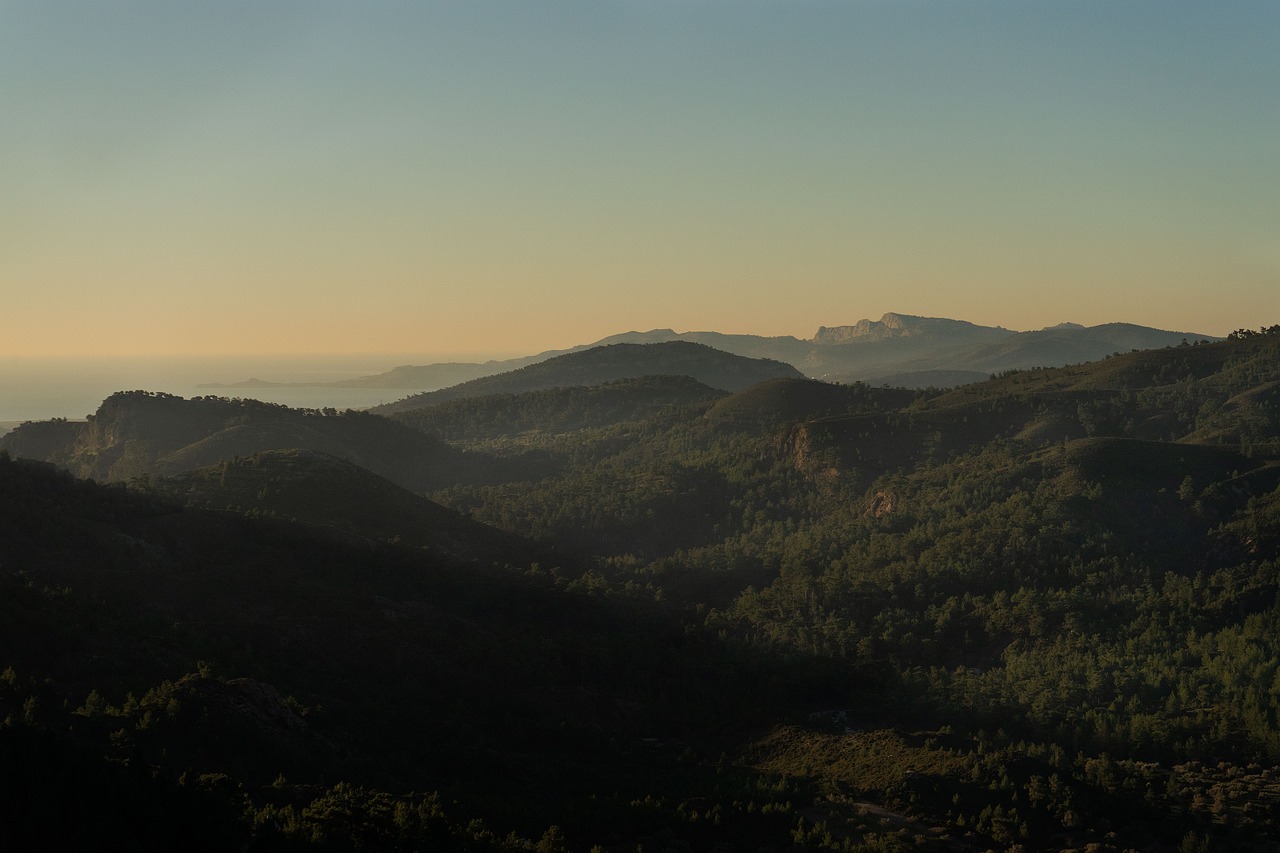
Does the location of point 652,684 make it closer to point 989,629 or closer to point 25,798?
point 989,629

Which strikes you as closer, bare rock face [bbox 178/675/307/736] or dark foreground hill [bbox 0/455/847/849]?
dark foreground hill [bbox 0/455/847/849]

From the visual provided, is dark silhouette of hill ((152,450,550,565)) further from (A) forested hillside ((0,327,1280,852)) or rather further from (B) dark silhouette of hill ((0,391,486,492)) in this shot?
(B) dark silhouette of hill ((0,391,486,492))

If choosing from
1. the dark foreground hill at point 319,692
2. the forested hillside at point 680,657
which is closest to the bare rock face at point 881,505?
the forested hillside at point 680,657

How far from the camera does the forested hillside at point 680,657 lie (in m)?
31.4

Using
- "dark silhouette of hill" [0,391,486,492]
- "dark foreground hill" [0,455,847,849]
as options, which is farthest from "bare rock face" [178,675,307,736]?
"dark silhouette of hill" [0,391,486,492]

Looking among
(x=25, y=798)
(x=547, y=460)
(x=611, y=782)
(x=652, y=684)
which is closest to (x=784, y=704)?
(x=652, y=684)

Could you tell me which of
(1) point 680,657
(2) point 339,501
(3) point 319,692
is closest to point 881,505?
(1) point 680,657

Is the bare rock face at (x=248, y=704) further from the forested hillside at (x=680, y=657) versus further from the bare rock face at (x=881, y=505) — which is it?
the bare rock face at (x=881, y=505)

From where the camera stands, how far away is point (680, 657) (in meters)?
53.6

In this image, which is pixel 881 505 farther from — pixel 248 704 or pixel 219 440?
pixel 219 440

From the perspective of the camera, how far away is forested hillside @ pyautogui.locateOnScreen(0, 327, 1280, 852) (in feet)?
103

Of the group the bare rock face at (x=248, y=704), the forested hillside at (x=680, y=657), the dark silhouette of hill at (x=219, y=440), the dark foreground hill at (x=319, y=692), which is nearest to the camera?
the dark foreground hill at (x=319, y=692)

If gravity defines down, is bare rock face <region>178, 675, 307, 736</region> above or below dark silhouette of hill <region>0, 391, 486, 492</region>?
below

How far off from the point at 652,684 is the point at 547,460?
84.3 m
